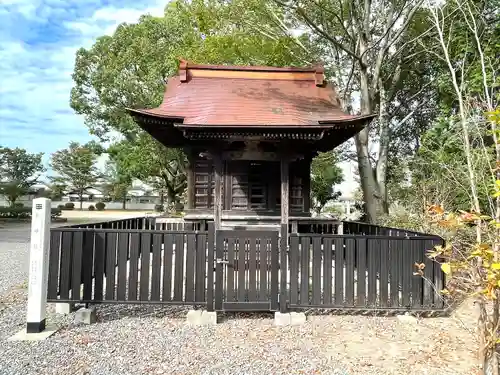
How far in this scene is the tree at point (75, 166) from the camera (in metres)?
54.7

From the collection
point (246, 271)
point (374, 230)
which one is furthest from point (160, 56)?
point (246, 271)

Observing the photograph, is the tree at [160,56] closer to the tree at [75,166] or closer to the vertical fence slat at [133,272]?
the vertical fence slat at [133,272]

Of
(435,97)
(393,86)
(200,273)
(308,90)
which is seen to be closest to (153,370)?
(200,273)

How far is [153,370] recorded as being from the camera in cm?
383

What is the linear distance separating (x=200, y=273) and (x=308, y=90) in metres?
6.69

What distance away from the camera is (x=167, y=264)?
5414mm

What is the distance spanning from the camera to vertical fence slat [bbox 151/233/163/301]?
5414mm

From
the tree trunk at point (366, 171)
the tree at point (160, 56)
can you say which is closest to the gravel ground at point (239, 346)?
the tree trunk at point (366, 171)

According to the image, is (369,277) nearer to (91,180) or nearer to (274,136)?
(274,136)

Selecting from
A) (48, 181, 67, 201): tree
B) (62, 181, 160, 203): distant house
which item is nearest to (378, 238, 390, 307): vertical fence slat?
(48, 181, 67, 201): tree

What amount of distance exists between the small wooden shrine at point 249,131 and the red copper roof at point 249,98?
24mm

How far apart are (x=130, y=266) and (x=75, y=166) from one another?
54651 mm

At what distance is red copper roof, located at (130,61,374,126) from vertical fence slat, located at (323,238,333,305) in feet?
8.79

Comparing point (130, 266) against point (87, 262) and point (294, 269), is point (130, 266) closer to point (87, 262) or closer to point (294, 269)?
point (87, 262)
